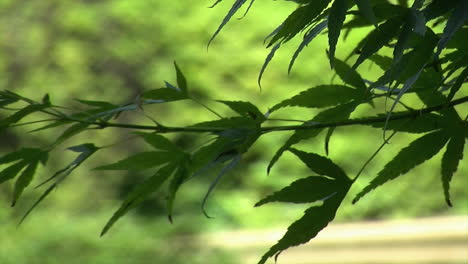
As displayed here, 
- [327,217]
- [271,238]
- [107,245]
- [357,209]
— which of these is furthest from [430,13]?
[357,209]

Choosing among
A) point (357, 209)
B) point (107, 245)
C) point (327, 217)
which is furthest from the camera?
point (357, 209)

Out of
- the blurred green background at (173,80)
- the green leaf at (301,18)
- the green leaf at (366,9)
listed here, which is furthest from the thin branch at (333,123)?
the blurred green background at (173,80)

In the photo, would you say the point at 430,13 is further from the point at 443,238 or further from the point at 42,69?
the point at 42,69

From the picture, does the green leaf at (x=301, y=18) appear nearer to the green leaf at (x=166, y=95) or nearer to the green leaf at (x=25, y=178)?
the green leaf at (x=166, y=95)

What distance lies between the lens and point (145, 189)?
1.09 m

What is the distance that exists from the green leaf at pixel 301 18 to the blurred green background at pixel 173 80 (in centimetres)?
531

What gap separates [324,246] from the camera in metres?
6.16

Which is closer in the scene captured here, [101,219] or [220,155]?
[220,155]

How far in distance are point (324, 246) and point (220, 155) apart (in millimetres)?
5175

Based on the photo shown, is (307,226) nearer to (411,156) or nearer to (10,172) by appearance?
(411,156)

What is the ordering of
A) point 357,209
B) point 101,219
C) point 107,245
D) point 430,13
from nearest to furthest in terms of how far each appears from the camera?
point 430,13, point 107,245, point 101,219, point 357,209

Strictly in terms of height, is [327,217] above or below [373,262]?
above

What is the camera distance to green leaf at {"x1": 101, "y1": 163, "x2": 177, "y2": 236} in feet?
3.57

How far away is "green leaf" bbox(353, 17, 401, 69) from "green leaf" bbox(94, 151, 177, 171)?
34 cm
